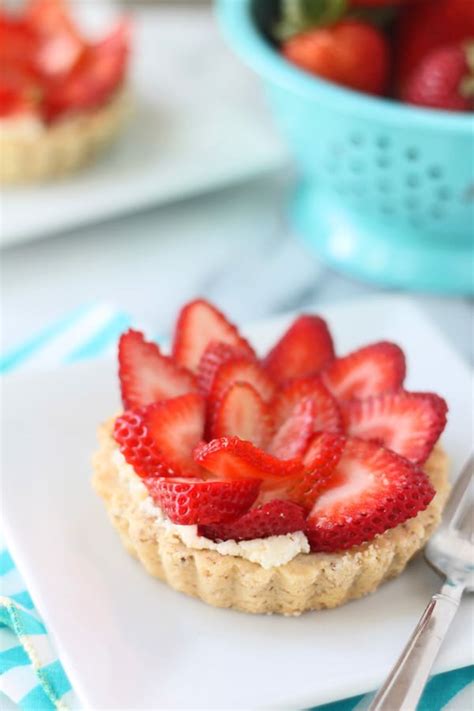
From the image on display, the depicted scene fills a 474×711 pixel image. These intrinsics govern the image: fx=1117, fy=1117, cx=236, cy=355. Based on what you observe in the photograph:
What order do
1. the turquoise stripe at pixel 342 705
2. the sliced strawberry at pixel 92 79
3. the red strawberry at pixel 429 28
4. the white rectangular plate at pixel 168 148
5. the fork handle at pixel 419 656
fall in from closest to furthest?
the fork handle at pixel 419 656 < the turquoise stripe at pixel 342 705 < the red strawberry at pixel 429 28 < the white rectangular plate at pixel 168 148 < the sliced strawberry at pixel 92 79

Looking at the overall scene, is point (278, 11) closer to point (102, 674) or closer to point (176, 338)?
point (176, 338)

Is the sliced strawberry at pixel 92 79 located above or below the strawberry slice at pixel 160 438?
above

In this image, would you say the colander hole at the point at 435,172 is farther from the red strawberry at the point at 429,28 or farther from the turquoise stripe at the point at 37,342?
the turquoise stripe at the point at 37,342

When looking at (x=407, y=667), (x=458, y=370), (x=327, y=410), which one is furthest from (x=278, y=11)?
(x=407, y=667)

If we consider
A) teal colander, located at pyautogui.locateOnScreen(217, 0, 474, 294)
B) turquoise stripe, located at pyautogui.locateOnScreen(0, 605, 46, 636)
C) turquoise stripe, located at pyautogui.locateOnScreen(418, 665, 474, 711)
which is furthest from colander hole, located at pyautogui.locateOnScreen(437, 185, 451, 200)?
turquoise stripe, located at pyautogui.locateOnScreen(0, 605, 46, 636)

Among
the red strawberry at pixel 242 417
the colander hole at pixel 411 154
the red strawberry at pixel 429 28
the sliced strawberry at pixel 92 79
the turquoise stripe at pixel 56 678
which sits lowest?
the turquoise stripe at pixel 56 678

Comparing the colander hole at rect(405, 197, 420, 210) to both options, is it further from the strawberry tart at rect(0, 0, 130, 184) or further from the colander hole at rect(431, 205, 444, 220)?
the strawberry tart at rect(0, 0, 130, 184)

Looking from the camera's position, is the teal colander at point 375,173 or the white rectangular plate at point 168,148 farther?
the white rectangular plate at point 168,148

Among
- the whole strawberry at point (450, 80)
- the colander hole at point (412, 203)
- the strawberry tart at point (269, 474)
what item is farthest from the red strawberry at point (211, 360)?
the whole strawberry at point (450, 80)
